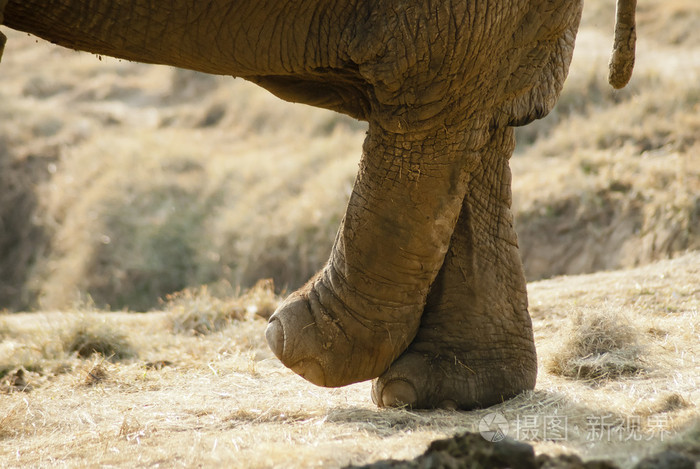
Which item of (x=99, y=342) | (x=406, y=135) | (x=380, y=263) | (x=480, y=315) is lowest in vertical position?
(x=99, y=342)

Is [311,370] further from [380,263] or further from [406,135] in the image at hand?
[406,135]

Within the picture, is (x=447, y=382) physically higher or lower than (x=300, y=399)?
higher

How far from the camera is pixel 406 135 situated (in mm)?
3650

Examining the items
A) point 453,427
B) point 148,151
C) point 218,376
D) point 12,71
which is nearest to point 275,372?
point 218,376

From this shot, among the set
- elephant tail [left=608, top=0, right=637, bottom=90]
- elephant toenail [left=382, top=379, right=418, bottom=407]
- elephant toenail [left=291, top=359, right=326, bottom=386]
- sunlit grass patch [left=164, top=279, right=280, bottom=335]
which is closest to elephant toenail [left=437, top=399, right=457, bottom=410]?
elephant toenail [left=382, top=379, right=418, bottom=407]

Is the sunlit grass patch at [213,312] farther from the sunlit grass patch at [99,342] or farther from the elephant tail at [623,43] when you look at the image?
the elephant tail at [623,43]

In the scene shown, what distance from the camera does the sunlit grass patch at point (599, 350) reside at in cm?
420

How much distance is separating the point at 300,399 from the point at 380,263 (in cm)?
88

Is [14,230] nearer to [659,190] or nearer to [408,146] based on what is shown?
[659,190]

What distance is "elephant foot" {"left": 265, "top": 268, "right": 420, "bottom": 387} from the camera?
12.3 feet

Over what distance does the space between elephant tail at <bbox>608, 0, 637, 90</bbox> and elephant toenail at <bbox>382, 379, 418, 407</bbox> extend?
1.71 meters

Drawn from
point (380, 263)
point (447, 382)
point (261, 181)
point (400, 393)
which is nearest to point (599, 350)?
point (447, 382)

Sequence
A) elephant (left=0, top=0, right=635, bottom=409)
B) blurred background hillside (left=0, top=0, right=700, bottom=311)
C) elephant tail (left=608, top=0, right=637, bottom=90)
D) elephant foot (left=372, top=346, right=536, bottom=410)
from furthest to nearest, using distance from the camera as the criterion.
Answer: blurred background hillside (left=0, top=0, right=700, bottom=311), elephant tail (left=608, top=0, right=637, bottom=90), elephant foot (left=372, top=346, right=536, bottom=410), elephant (left=0, top=0, right=635, bottom=409)

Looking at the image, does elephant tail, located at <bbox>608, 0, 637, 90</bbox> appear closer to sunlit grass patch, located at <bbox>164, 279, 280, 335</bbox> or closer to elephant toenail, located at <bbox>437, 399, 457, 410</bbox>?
elephant toenail, located at <bbox>437, 399, 457, 410</bbox>
